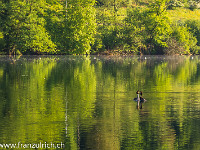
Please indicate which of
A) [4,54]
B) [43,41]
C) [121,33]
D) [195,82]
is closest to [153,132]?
[195,82]

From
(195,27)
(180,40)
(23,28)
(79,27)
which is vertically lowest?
(180,40)

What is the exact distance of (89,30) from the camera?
Answer: 93562mm

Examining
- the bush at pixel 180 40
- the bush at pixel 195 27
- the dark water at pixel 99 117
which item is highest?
the bush at pixel 195 27

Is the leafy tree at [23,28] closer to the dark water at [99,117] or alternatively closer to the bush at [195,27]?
the bush at [195,27]

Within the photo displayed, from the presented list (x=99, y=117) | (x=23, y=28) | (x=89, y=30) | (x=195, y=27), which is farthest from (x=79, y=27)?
(x=99, y=117)

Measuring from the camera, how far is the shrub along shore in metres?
88.0

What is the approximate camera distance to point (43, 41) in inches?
3420

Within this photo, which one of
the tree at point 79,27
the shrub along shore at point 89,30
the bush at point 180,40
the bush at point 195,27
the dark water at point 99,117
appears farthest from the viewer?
the bush at point 195,27

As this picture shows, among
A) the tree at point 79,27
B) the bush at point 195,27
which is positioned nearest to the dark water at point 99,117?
the tree at point 79,27

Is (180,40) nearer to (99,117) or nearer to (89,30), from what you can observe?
(89,30)

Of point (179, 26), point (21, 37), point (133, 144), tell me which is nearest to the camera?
point (133, 144)

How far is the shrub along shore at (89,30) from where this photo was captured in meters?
88.0

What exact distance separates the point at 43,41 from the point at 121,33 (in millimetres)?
21390

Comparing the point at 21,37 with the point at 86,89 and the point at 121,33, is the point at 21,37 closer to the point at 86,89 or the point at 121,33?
the point at 121,33
